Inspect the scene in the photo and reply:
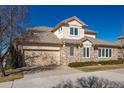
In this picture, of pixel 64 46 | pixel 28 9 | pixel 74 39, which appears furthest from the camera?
pixel 74 39

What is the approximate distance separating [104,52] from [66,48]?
7.19 m

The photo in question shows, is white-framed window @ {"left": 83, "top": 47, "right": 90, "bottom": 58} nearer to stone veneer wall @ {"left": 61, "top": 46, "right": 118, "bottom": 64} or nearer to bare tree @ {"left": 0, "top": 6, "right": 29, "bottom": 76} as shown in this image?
stone veneer wall @ {"left": 61, "top": 46, "right": 118, "bottom": 64}

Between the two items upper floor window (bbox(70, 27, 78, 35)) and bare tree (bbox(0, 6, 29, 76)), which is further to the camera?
upper floor window (bbox(70, 27, 78, 35))

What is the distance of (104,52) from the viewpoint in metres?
26.1

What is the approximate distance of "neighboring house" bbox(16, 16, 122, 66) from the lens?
21.4 meters

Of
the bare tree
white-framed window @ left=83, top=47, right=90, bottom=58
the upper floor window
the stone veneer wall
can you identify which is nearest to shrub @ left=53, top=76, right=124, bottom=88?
the bare tree

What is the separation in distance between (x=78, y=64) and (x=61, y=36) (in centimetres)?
590

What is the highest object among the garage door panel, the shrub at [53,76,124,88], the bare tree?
the bare tree

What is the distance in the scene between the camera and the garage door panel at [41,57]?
2116 cm

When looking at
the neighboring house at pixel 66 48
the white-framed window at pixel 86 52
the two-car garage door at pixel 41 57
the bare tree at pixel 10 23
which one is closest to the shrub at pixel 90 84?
the bare tree at pixel 10 23

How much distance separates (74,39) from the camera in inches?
966

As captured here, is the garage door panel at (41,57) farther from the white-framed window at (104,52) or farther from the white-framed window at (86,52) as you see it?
the white-framed window at (104,52)
